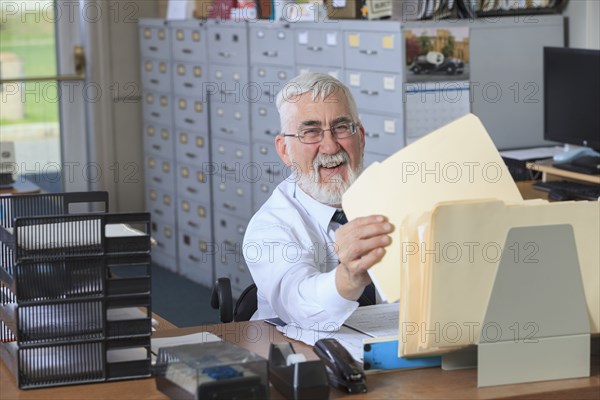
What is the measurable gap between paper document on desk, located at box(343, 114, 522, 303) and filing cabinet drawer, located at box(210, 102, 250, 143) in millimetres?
3612

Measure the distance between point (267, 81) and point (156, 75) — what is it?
1278mm

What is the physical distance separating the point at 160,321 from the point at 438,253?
961 mm

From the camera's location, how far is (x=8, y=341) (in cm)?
212

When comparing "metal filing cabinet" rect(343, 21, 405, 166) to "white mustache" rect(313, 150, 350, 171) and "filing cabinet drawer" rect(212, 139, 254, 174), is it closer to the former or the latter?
"filing cabinet drawer" rect(212, 139, 254, 174)

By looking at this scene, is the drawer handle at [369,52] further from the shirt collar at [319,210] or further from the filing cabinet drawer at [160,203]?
the filing cabinet drawer at [160,203]

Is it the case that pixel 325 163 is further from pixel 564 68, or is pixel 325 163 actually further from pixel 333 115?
pixel 564 68

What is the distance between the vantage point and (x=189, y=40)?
19.5ft

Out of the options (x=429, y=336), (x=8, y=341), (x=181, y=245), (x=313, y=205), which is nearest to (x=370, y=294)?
(x=313, y=205)

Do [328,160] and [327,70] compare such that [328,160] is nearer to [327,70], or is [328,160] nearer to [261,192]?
[327,70]

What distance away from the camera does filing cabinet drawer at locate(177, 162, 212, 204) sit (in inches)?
234

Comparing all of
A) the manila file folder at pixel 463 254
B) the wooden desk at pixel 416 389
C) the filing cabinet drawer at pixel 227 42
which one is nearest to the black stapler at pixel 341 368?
the wooden desk at pixel 416 389

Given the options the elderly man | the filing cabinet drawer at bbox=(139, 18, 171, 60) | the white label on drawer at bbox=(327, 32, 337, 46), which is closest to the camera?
the elderly man

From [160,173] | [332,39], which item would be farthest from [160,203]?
[332,39]

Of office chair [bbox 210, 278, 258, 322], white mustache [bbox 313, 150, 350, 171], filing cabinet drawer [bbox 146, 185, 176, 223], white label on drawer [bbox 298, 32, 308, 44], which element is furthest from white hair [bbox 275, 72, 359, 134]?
filing cabinet drawer [bbox 146, 185, 176, 223]
